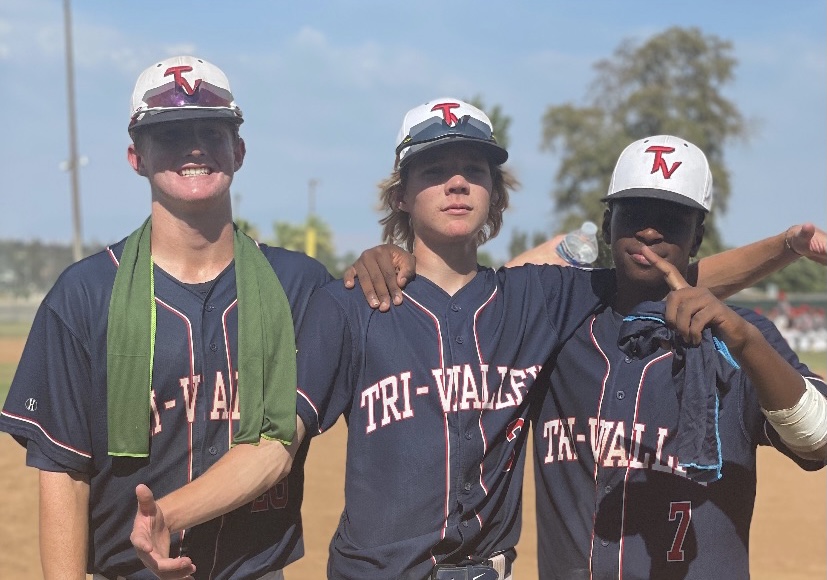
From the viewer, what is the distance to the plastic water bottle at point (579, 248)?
14.2ft

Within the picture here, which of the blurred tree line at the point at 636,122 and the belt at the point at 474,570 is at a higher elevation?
the blurred tree line at the point at 636,122

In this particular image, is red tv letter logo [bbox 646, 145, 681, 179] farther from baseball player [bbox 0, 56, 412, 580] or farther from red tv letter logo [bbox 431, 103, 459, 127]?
baseball player [bbox 0, 56, 412, 580]

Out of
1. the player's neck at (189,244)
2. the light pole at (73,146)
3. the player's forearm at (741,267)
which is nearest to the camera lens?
the player's neck at (189,244)

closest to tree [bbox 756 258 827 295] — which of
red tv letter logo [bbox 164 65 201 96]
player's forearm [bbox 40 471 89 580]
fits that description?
red tv letter logo [bbox 164 65 201 96]

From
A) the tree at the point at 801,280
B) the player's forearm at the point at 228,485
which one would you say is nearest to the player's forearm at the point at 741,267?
the player's forearm at the point at 228,485

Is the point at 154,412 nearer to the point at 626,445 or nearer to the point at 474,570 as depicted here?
the point at 474,570

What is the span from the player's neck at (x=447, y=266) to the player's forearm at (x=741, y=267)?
96 cm

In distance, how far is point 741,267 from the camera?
3768mm

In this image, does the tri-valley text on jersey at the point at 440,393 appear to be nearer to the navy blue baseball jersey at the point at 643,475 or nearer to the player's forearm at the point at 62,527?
the navy blue baseball jersey at the point at 643,475

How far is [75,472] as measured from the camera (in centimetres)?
323

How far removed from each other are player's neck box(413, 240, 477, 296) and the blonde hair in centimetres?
22

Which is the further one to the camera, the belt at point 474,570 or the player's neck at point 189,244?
the player's neck at point 189,244

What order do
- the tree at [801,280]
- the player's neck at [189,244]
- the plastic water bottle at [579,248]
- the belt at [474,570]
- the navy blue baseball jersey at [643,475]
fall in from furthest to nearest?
1. the tree at [801,280]
2. the plastic water bottle at [579,248]
3. the player's neck at [189,244]
4. the navy blue baseball jersey at [643,475]
5. the belt at [474,570]

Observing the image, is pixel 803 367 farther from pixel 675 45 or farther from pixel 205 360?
pixel 675 45
